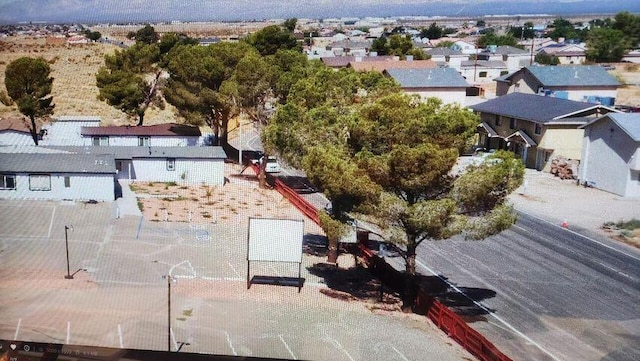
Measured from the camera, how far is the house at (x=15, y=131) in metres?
8.12

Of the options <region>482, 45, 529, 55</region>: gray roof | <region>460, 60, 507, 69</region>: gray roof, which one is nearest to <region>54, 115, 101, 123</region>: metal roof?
<region>460, 60, 507, 69</region>: gray roof

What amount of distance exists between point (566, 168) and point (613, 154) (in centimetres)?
55

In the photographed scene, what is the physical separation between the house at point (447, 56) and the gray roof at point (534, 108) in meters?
10.5

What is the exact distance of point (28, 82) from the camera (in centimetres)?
623

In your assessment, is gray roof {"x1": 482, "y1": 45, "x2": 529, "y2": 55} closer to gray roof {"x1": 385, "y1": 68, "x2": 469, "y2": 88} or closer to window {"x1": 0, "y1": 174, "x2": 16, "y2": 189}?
gray roof {"x1": 385, "y1": 68, "x2": 469, "y2": 88}

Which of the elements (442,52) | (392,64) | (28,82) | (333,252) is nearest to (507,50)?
(442,52)

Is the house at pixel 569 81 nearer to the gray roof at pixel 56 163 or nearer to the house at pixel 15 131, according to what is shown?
the gray roof at pixel 56 163

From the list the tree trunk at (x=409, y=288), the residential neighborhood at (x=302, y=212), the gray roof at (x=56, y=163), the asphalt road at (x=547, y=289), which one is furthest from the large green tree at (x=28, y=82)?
the asphalt road at (x=547, y=289)

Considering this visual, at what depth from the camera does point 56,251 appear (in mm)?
5137

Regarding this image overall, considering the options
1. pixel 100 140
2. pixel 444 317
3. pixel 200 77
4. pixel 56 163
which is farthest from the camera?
pixel 100 140

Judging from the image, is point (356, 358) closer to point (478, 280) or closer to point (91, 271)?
point (478, 280)

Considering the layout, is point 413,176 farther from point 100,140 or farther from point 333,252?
point 100,140

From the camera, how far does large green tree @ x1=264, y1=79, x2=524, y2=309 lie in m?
3.94

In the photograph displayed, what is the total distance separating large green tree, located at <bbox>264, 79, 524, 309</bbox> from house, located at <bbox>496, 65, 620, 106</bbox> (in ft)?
24.0
